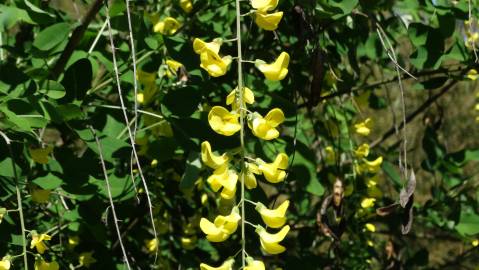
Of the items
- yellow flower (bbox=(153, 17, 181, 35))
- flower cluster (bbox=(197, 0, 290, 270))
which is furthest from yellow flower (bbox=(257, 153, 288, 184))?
yellow flower (bbox=(153, 17, 181, 35))

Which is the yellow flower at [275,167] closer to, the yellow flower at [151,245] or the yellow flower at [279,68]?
the yellow flower at [279,68]

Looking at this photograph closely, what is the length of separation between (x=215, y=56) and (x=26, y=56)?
81cm

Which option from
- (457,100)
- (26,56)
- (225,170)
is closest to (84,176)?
(26,56)

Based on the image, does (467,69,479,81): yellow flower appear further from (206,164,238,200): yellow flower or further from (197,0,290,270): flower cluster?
(206,164,238,200): yellow flower

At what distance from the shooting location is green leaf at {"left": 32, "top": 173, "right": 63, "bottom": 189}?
133 centimetres

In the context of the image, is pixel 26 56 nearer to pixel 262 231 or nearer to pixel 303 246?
pixel 262 231

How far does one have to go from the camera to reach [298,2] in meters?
1.35

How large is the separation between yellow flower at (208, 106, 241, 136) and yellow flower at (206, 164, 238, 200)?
0.06 meters

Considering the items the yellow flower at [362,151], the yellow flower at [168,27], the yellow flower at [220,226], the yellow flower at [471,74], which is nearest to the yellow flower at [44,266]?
the yellow flower at [220,226]

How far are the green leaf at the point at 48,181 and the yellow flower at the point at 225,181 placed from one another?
1.74 feet

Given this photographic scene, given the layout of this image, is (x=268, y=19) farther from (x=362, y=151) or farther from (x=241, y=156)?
(x=362, y=151)

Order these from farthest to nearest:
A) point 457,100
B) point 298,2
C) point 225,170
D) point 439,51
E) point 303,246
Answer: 1. point 457,100
2. point 303,246
3. point 439,51
4. point 298,2
5. point 225,170

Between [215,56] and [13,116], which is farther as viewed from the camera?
[13,116]

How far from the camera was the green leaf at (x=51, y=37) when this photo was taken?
141 centimetres
